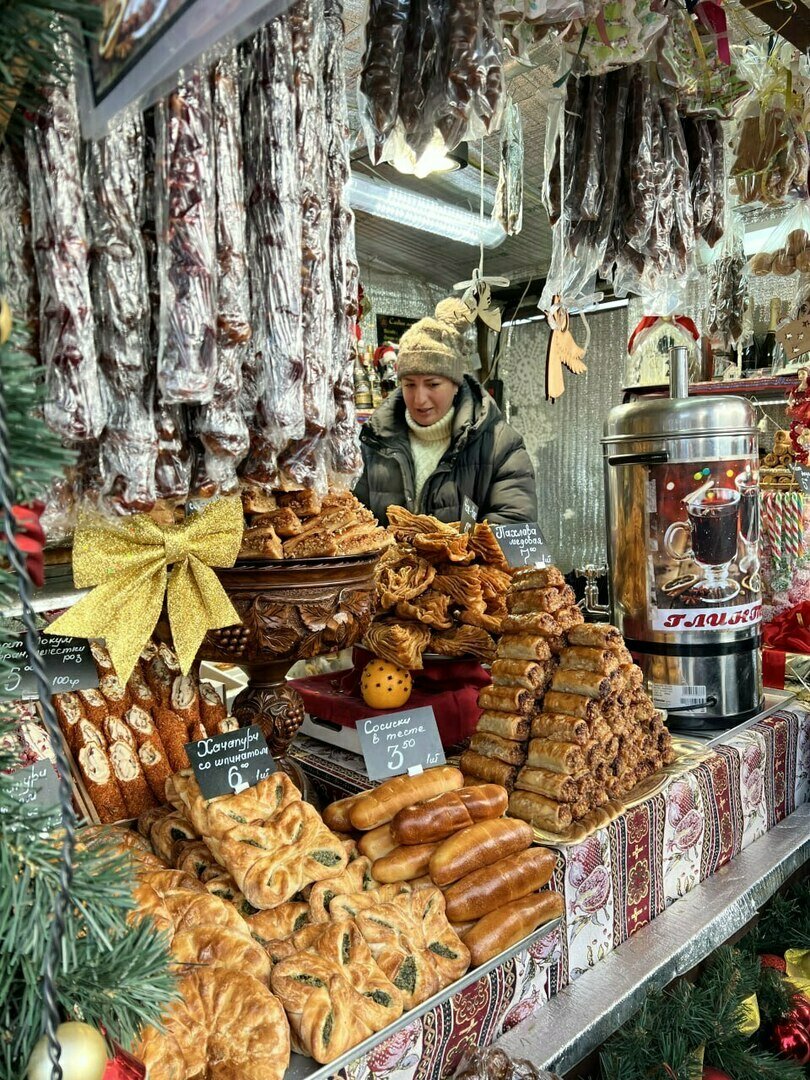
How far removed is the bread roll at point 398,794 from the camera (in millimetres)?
1403

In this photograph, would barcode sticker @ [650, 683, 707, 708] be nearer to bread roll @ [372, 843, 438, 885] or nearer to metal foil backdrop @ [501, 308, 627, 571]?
bread roll @ [372, 843, 438, 885]

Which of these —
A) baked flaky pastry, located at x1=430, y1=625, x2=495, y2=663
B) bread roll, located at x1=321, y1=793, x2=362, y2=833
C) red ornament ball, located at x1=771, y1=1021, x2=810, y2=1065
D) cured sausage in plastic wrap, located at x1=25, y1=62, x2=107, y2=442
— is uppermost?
cured sausage in plastic wrap, located at x1=25, y1=62, x2=107, y2=442

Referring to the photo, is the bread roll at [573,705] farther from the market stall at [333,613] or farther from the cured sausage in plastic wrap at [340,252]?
the cured sausage in plastic wrap at [340,252]

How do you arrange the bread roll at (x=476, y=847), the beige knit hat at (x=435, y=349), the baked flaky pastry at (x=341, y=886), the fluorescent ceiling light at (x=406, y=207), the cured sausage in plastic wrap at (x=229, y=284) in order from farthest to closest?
the fluorescent ceiling light at (x=406, y=207) → the beige knit hat at (x=435, y=349) → the bread roll at (x=476, y=847) → the baked flaky pastry at (x=341, y=886) → the cured sausage in plastic wrap at (x=229, y=284)

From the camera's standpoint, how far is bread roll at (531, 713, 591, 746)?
60.9 inches

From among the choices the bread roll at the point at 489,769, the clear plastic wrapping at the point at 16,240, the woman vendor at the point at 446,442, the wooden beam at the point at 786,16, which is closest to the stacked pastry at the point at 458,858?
the bread roll at the point at 489,769

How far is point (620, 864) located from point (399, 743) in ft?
1.66

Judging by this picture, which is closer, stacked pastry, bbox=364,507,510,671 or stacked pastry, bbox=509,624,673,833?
stacked pastry, bbox=509,624,673,833

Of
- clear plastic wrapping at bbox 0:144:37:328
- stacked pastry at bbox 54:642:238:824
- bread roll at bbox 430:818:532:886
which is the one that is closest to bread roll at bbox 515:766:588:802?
bread roll at bbox 430:818:532:886

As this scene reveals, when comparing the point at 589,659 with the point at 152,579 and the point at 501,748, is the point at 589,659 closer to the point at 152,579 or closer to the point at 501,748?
the point at 501,748

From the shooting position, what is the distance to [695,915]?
5.44ft

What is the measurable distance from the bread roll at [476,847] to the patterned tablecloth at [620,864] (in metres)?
0.11

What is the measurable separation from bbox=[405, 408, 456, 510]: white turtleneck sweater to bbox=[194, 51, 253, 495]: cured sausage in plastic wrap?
2.86 m

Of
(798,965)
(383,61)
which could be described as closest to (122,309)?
(383,61)
